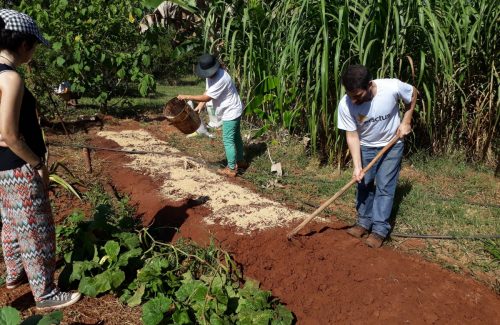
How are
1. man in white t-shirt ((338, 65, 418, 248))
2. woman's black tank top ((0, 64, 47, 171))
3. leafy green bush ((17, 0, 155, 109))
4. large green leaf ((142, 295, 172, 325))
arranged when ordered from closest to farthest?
woman's black tank top ((0, 64, 47, 171)) → large green leaf ((142, 295, 172, 325)) → man in white t-shirt ((338, 65, 418, 248)) → leafy green bush ((17, 0, 155, 109))

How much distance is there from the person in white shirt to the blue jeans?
1713mm

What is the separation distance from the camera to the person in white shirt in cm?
418

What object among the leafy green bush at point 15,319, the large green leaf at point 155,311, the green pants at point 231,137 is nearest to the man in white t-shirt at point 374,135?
the large green leaf at point 155,311

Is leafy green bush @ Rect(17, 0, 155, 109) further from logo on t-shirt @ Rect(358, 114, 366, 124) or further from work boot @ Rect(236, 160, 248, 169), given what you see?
logo on t-shirt @ Rect(358, 114, 366, 124)

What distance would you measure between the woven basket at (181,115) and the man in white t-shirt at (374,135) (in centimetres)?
190

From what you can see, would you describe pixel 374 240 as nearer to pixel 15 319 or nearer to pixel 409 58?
pixel 409 58

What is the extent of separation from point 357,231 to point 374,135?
0.76m

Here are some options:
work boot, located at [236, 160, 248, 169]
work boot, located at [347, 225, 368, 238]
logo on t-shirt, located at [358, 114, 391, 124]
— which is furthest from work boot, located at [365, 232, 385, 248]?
work boot, located at [236, 160, 248, 169]

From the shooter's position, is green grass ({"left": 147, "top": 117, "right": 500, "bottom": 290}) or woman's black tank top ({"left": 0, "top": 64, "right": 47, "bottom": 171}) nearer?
woman's black tank top ({"left": 0, "top": 64, "right": 47, "bottom": 171})

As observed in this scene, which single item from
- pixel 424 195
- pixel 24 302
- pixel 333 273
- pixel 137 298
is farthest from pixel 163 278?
pixel 424 195

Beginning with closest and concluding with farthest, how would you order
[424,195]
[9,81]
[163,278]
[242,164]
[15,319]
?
[15,319] → [9,81] → [163,278] → [424,195] → [242,164]

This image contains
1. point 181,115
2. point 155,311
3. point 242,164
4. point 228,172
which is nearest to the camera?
point 155,311

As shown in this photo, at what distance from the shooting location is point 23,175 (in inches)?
80.7

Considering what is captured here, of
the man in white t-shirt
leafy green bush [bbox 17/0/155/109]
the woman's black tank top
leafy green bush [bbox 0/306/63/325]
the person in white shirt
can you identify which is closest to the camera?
leafy green bush [bbox 0/306/63/325]
